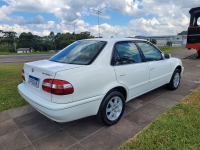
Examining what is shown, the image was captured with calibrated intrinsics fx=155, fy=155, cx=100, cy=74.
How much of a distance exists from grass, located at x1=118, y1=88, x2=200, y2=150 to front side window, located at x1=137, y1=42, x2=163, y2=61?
1268 millimetres

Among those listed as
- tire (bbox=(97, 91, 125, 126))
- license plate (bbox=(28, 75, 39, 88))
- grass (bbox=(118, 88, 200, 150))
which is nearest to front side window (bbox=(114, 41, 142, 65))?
tire (bbox=(97, 91, 125, 126))

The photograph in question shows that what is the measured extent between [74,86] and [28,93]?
1.06 metres

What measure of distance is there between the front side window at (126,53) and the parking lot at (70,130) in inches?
44.3

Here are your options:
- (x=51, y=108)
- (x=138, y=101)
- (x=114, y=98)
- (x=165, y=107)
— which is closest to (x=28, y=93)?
(x=51, y=108)

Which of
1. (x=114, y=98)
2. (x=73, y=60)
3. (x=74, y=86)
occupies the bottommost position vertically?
(x=114, y=98)

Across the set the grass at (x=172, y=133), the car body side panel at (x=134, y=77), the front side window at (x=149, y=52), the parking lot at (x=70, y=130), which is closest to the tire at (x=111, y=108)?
the parking lot at (x=70, y=130)

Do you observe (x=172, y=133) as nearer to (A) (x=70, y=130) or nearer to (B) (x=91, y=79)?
(B) (x=91, y=79)

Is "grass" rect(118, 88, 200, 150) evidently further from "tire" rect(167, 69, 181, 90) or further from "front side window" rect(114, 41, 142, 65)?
"tire" rect(167, 69, 181, 90)

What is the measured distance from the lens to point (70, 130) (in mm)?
2768

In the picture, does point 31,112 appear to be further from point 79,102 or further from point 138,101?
point 138,101

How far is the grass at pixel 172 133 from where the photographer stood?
225 centimetres

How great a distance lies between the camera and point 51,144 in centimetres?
241

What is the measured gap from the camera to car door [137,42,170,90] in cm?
358

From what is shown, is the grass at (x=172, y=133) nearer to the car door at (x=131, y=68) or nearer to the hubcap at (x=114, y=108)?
the hubcap at (x=114, y=108)
